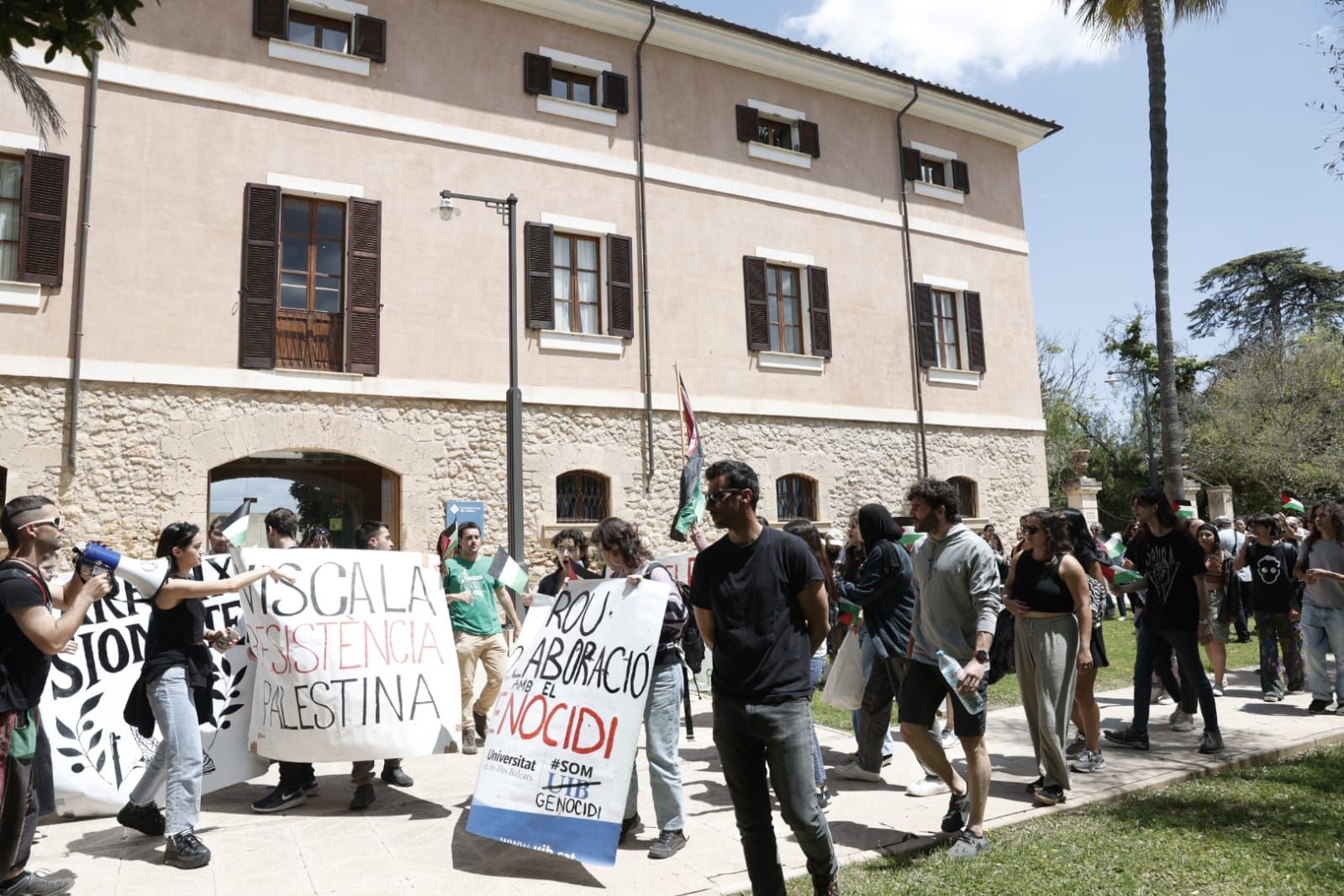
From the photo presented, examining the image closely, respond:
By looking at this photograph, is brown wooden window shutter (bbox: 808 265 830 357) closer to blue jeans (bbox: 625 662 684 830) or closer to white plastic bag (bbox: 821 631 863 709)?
white plastic bag (bbox: 821 631 863 709)

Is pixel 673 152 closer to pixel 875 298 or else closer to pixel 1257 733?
pixel 875 298

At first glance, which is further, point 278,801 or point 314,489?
point 314,489

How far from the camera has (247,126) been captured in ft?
40.8

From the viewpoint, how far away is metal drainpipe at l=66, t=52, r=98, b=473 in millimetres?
11094

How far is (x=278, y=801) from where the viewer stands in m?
5.78

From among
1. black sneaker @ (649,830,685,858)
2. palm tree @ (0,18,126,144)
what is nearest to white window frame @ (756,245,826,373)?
palm tree @ (0,18,126,144)

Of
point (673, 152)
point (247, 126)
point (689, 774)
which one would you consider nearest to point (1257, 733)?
point (689, 774)

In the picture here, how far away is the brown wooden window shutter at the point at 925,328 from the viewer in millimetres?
17984

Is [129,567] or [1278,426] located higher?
[1278,426]

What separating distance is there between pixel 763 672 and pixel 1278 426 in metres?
29.9

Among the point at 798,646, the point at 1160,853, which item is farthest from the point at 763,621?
the point at 1160,853

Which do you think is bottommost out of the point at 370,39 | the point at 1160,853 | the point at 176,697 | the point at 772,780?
the point at 1160,853

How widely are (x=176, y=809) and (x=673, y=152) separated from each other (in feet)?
43.1

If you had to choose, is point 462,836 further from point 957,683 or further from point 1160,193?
point 1160,193
